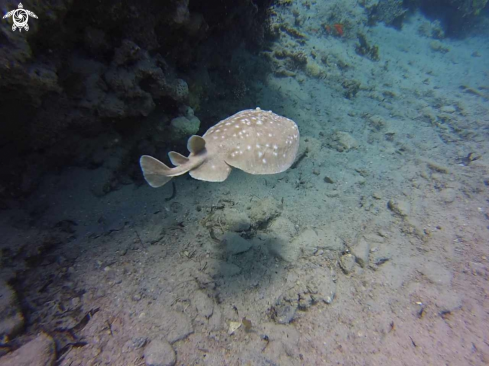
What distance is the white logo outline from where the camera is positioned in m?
2.94

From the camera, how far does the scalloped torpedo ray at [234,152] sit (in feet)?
10.4

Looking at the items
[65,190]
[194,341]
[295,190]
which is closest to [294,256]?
[295,190]

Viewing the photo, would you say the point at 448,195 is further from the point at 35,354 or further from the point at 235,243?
the point at 35,354

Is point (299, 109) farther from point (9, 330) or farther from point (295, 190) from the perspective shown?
point (9, 330)

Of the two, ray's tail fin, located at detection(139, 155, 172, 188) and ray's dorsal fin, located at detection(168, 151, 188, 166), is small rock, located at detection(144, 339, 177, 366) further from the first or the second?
ray's dorsal fin, located at detection(168, 151, 188, 166)

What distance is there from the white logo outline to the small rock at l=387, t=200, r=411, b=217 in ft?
27.1

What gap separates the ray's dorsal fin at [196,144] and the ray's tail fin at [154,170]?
45 centimetres

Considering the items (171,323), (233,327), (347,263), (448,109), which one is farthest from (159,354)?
(448,109)

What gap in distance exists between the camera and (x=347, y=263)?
16.8 ft

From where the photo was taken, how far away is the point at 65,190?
5.10 m

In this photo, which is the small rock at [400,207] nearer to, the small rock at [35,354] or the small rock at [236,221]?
the small rock at [236,221]

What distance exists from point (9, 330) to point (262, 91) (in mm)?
8494

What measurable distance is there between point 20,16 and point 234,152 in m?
3.31

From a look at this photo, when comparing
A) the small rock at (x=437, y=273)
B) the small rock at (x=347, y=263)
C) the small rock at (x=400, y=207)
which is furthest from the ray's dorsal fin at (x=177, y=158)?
the small rock at (x=400, y=207)
